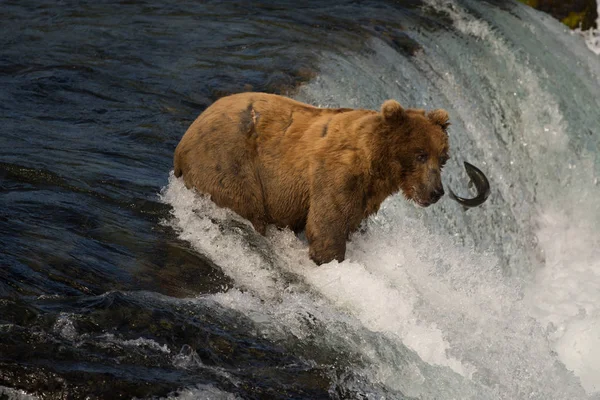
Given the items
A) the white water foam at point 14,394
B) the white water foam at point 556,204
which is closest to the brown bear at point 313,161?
the white water foam at point 14,394

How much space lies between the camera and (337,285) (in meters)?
5.86

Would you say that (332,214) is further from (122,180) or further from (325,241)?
(122,180)

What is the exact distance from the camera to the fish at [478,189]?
690 cm

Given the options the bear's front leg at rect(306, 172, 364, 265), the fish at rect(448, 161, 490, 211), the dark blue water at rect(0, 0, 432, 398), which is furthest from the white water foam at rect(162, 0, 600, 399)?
the fish at rect(448, 161, 490, 211)

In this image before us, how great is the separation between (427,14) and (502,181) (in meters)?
2.93

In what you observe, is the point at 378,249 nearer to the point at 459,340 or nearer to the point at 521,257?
the point at 459,340

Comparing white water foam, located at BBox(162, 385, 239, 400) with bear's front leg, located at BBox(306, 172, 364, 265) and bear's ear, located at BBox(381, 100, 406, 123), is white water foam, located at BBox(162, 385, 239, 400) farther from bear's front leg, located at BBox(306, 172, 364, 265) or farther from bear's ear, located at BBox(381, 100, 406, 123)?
bear's ear, located at BBox(381, 100, 406, 123)

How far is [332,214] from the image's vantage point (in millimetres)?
6023

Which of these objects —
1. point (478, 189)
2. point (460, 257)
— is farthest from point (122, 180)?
point (478, 189)

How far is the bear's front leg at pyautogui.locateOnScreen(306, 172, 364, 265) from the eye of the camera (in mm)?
6023

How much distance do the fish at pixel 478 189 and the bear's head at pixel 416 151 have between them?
643 millimetres

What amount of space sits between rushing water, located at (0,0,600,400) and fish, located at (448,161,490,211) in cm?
45

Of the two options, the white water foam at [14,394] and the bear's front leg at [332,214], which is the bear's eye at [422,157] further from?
the white water foam at [14,394]

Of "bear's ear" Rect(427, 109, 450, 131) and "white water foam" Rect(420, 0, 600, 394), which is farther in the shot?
"white water foam" Rect(420, 0, 600, 394)
